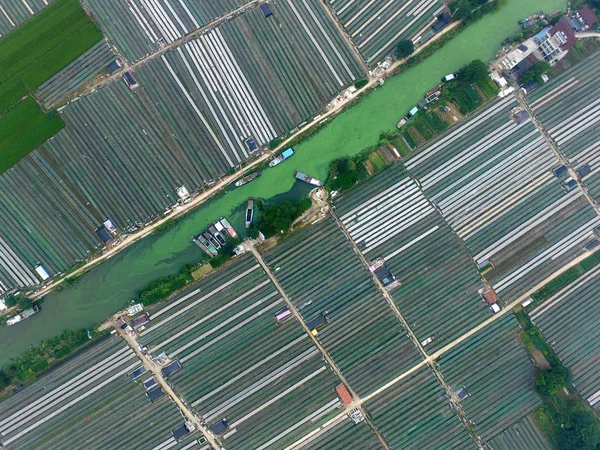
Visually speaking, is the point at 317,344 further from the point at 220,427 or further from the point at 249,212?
the point at 249,212

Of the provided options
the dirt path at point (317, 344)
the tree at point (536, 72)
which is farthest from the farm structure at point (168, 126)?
the tree at point (536, 72)

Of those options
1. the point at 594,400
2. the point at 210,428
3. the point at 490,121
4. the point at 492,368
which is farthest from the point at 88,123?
the point at 594,400

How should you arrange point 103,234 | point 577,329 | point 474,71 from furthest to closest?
point 474,71 → point 577,329 → point 103,234

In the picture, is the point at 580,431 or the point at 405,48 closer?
the point at 580,431

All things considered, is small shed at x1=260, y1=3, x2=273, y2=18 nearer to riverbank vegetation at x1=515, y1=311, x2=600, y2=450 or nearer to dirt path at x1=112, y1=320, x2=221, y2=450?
dirt path at x1=112, y1=320, x2=221, y2=450

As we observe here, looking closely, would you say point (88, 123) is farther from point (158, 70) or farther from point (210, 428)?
point (210, 428)

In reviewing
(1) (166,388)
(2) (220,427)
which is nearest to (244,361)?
(2) (220,427)

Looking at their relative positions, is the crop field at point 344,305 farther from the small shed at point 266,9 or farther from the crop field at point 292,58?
the small shed at point 266,9
